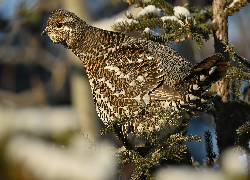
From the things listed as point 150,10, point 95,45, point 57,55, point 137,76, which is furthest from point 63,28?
point 57,55

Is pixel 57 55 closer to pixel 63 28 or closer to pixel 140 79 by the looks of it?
pixel 63 28

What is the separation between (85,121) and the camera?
18.5 ft

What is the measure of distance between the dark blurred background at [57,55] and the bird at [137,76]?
225 cm

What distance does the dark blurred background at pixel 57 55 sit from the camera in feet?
19.8

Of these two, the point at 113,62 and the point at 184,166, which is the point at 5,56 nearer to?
the point at 113,62

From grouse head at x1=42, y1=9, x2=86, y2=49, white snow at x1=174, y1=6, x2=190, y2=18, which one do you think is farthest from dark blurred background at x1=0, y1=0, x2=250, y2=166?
white snow at x1=174, y1=6, x2=190, y2=18

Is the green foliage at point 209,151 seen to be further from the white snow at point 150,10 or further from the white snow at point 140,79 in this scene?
the white snow at point 150,10

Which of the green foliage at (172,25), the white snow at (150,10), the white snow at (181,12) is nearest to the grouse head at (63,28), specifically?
the green foliage at (172,25)

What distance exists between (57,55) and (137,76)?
8563mm

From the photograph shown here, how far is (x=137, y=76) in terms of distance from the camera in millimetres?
3000

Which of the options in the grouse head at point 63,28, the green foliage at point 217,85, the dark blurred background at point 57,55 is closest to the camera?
the green foliage at point 217,85

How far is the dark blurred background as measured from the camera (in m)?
6.05

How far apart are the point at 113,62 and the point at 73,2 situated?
135 inches

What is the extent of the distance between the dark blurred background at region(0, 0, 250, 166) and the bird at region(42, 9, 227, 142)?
225 centimetres
